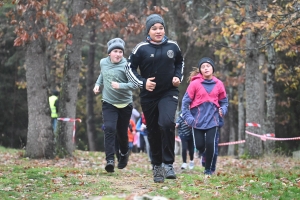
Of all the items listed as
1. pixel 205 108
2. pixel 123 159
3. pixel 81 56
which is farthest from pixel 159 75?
pixel 81 56

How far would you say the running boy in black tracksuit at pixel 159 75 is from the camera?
8648 millimetres

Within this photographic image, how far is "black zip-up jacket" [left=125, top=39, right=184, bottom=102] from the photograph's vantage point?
340 inches

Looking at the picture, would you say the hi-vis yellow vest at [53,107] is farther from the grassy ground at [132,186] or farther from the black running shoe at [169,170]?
the black running shoe at [169,170]

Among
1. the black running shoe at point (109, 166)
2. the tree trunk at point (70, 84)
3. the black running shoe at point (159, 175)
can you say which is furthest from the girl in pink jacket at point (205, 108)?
the tree trunk at point (70, 84)

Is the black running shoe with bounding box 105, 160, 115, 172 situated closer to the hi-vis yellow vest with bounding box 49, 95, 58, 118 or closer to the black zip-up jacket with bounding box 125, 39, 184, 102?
the black zip-up jacket with bounding box 125, 39, 184, 102

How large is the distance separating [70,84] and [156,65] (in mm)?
8837

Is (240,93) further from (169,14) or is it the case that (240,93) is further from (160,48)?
(160,48)

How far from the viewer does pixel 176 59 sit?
29.0 ft

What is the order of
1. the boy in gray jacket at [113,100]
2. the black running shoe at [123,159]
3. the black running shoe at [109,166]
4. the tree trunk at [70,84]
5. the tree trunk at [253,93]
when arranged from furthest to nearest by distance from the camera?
the tree trunk at [253,93] < the tree trunk at [70,84] < the black running shoe at [123,159] < the boy in gray jacket at [113,100] < the black running shoe at [109,166]

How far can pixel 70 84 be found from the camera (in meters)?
17.2

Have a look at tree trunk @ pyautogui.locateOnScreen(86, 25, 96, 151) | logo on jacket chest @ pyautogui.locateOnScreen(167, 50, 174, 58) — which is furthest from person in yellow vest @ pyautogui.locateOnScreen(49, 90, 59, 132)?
logo on jacket chest @ pyautogui.locateOnScreen(167, 50, 174, 58)

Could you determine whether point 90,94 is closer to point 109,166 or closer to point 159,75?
point 109,166

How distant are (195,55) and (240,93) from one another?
253 inches

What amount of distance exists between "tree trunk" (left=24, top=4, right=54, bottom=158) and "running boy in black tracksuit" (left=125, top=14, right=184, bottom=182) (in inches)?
284
